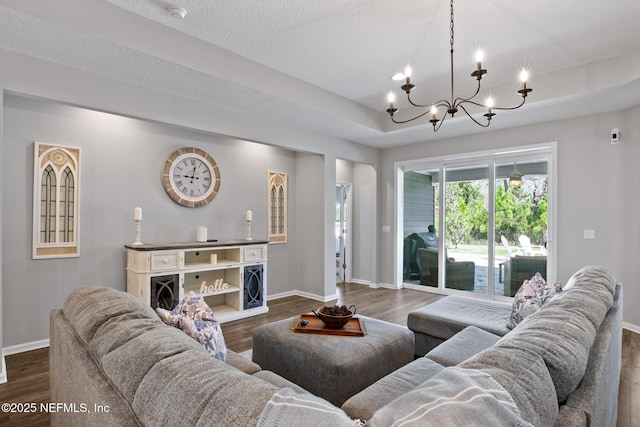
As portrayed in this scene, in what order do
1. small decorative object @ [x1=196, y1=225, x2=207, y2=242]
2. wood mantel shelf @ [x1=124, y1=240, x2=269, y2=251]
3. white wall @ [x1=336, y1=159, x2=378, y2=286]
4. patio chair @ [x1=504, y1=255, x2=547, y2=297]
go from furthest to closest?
1. white wall @ [x1=336, y1=159, x2=378, y2=286]
2. patio chair @ [x1=504, y1=255, x2=547, y2=297]
3. small decorative object @ [x1=196, y1=225, x2=207, y2=242]
4. wood mantel shelf @ [x1=124, y1=240, x2=269, y2=251]

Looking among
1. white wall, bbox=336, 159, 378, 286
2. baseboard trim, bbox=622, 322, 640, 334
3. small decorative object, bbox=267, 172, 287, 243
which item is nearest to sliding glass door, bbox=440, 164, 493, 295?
white wall, bbox=336, 159, 378, 286

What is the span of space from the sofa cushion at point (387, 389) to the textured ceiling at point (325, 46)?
94.2 inches

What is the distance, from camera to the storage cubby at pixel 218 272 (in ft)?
12.0

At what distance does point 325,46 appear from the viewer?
2998 mm

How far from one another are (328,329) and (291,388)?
1.34m

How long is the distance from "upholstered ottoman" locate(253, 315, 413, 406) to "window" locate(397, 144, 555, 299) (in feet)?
10.2

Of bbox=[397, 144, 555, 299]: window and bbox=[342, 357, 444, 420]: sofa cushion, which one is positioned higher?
bbox=[397, 144, 555, 299]: window

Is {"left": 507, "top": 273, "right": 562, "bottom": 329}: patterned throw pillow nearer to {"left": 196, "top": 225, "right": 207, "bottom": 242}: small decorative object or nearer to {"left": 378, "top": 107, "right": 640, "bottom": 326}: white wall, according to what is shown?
{"left": 378, "top": 107, "right": 640, "bottom": 326}: white wall

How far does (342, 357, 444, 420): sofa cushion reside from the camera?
55.1 inches

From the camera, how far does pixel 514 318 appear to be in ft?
7.80

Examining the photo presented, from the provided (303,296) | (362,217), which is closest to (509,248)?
(362,217)

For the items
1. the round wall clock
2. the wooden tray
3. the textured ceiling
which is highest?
the textured ceiling

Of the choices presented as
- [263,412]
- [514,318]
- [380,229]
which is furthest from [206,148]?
[263,412]

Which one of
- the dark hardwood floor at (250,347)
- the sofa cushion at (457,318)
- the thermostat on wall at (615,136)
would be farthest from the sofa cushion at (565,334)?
the thermostat on wall at (615,136)
